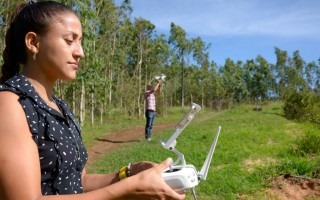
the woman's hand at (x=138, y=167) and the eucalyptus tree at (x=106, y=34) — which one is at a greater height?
the eucalyptus tree at (x=106, y=34)

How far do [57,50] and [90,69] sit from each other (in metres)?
12.1

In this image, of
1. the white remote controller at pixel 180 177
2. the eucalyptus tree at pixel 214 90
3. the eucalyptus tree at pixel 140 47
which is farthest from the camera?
the eucalyptus tree at pixel 214 90

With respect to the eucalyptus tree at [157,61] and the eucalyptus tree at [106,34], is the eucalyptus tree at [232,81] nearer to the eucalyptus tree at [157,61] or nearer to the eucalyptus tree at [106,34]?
the eucalyptus tree at [157,61]

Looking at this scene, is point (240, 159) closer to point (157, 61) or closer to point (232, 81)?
point (157, 61)

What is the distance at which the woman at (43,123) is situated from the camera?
1214mm

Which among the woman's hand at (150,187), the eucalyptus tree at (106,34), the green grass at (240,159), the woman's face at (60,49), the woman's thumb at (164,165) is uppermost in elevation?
the eucalyptus tree at (106,34)

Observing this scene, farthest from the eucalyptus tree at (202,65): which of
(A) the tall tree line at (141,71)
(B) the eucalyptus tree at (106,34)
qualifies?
(B) the eucalyptus tree at (106,34)

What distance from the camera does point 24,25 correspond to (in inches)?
59.6

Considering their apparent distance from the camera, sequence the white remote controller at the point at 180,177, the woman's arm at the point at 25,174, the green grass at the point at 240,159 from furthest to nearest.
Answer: the green grass at the point at 240,159 → the white remote controller at the point at 180,177 → the woman's arm at the point at 25,174

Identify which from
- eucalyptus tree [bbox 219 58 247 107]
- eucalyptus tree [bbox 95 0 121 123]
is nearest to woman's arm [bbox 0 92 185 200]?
eucalyptus tree [bbox 95 0 121 123]

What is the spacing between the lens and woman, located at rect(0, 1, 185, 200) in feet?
3.98

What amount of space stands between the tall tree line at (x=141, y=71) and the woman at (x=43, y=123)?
7461 millimetres

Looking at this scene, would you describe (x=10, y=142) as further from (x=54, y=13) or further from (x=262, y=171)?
(x=262, y=171)

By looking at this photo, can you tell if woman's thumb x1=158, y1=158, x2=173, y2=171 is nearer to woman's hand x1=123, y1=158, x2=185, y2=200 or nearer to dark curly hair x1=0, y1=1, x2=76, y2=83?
woman's hand x1=123, y1=158, x2=185, y2=200
